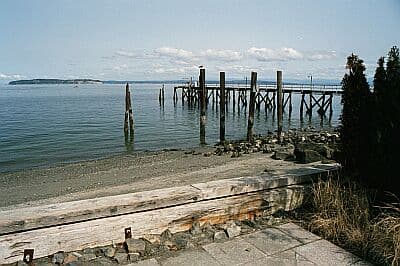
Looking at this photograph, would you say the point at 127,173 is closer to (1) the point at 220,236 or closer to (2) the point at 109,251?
(1) the point at 220,236

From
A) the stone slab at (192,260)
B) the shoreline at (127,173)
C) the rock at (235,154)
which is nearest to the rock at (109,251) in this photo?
the stone slab at (192,260)

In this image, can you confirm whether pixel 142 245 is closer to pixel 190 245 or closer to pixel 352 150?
pixel 190 245

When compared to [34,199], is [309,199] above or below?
above

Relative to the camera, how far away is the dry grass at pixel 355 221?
330 cm

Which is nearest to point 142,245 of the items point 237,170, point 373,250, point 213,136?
point 373,250

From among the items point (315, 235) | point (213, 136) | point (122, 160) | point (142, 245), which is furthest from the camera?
point (213, 136)

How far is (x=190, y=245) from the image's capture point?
353 cm

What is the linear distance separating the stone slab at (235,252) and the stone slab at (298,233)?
1.82ft

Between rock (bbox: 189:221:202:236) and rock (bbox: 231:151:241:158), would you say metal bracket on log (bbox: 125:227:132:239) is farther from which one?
rock (bbox: 231:151:241:158)

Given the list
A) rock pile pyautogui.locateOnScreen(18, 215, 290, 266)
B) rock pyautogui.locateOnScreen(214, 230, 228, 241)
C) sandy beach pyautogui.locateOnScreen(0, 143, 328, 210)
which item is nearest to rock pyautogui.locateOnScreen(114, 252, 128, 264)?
rock pile pyautogui.locateOnScreen(18, 215, 290, 266)

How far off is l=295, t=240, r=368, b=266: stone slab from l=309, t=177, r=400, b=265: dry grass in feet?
0.41

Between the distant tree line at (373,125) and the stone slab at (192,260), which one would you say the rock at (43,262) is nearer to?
the stone slab at (192,260)

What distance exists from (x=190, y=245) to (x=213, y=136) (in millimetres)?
20018

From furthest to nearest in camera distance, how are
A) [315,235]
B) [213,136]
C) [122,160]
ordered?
[213,136]
[122,160]
[315,235]
